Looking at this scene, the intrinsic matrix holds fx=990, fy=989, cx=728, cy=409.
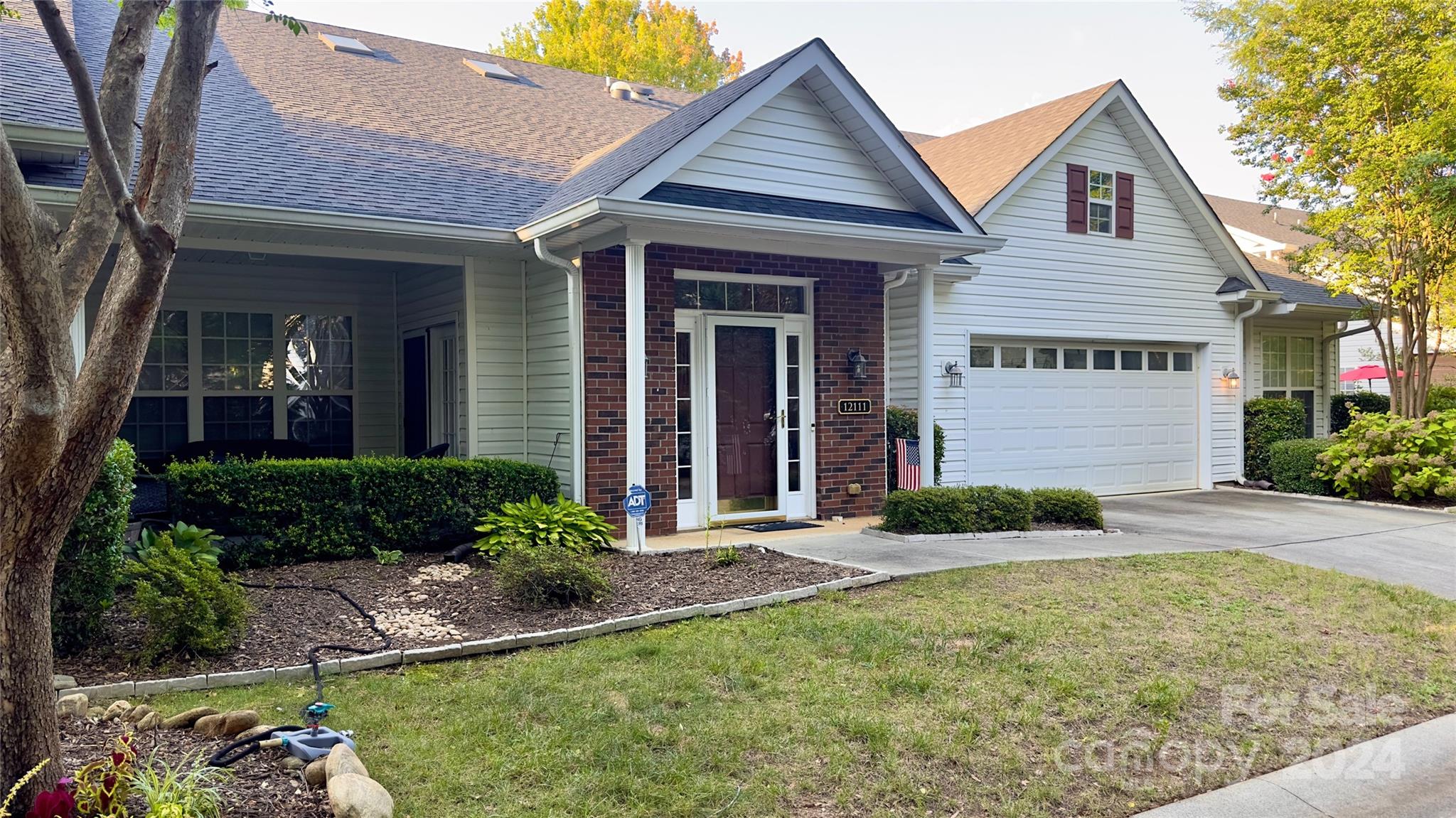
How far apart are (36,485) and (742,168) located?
7176 mm

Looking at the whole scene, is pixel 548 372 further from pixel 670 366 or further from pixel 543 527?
pixel 543 527

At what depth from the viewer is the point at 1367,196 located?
1384 centimetres

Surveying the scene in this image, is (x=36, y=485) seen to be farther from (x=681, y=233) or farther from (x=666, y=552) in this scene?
(x=681, y=233)

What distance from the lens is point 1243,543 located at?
951cm

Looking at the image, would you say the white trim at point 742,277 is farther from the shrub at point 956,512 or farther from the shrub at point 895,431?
the shrub at point 956,512

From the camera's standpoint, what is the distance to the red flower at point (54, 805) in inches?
110

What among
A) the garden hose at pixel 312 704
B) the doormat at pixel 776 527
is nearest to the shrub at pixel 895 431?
the doormat at pixel 776 527

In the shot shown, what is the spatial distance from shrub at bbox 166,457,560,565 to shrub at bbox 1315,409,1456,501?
10.8 metres

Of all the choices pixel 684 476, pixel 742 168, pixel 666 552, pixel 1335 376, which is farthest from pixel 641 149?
pixel 1335 376

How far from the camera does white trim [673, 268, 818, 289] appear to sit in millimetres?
9531

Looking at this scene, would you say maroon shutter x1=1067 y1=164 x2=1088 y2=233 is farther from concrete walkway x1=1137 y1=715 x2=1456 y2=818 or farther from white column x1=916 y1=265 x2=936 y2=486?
concrete walkway x1=1137 y1=715 x2=1456 y2=818

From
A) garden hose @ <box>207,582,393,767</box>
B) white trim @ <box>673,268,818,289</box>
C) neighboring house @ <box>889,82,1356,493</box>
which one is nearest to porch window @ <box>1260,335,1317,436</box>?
neighboring house @ <box>889,82,1356,493</box>

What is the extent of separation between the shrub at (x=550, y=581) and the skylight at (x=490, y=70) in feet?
31.9

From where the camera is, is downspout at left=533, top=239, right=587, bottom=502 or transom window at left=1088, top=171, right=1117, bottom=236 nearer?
downspout at left=533, top=239, right=587, bottom=502
